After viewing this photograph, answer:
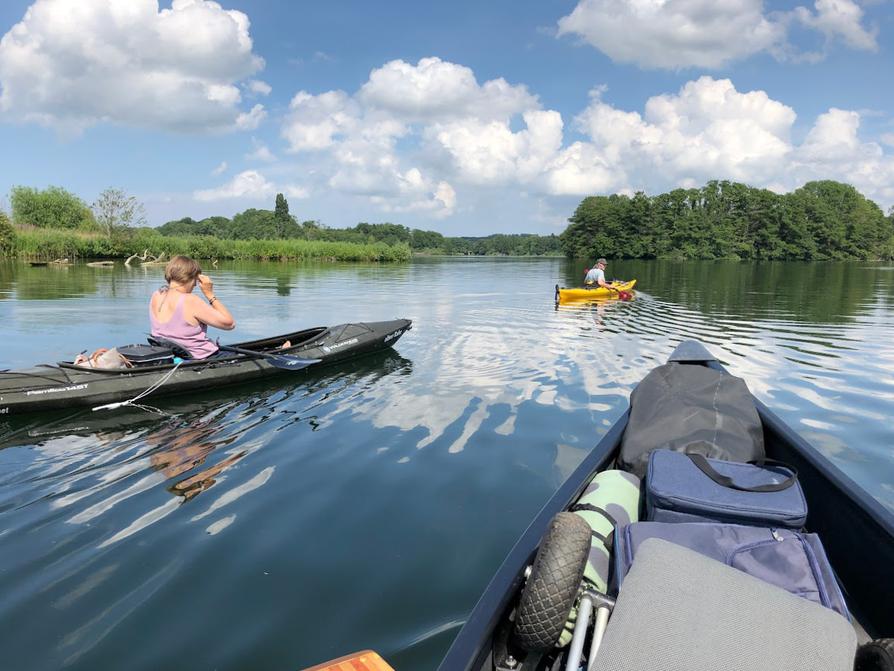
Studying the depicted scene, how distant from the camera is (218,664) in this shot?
8.43 feet

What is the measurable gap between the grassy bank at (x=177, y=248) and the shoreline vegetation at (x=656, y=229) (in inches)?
3.9

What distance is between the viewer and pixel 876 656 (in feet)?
5.59

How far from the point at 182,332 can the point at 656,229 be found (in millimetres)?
83399

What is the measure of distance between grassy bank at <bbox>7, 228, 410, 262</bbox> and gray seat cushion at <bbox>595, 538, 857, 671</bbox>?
47.1 metres

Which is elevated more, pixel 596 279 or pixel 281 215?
pixel 281 215

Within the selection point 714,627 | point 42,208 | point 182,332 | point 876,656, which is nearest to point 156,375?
point 182,332

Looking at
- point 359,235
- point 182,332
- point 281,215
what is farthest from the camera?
point 359,235

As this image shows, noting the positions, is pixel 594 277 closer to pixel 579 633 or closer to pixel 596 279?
pixel 596 279

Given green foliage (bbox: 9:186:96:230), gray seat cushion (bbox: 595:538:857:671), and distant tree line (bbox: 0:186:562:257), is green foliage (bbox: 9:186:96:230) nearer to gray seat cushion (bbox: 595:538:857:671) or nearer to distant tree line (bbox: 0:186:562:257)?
distant tree line (bbox: 0:186:562:257)

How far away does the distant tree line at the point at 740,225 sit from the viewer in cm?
7444

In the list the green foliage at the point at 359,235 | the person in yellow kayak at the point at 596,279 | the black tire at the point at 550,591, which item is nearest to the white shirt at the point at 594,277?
the person in yellow kayak at the point at 596,279

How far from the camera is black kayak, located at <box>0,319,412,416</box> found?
6.01 m

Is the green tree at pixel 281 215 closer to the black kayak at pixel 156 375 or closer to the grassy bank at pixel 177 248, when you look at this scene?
the grassy bank at pixel 177 248

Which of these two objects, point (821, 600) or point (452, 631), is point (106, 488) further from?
point (821, 600)
